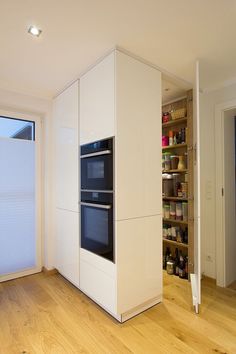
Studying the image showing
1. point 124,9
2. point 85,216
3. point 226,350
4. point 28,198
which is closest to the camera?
point 124,9

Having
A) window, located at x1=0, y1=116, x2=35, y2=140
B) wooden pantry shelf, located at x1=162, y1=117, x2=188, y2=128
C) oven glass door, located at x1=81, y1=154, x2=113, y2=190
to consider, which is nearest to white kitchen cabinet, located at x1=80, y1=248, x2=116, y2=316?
oven glass door, located at x1=81, y1=154, x2=113, y2=190

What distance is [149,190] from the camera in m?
2.10

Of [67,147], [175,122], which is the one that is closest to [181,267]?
[175,122]

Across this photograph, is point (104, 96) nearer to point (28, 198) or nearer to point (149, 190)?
point (149, 190)

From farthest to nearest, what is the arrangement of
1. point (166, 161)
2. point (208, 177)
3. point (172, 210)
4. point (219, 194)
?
1. point (166, 161)
2. point (172, 210)
3. point (208, 177)
4. point (219, 194)

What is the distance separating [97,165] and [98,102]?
59 cm

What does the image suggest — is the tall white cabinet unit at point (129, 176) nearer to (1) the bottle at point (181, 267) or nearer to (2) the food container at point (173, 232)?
(1) the bottle at point (181, 267)

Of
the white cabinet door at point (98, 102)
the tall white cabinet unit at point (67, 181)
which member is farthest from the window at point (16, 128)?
the white cabinet door at point (98, 102)

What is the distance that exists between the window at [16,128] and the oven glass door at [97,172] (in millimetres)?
1108

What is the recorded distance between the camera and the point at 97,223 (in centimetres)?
211

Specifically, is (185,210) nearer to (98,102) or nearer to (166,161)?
(166,161)

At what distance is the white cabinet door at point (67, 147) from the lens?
2.47m

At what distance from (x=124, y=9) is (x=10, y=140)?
6.70ft

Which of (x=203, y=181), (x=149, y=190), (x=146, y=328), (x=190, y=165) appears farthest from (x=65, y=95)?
(x=146, y=328)
